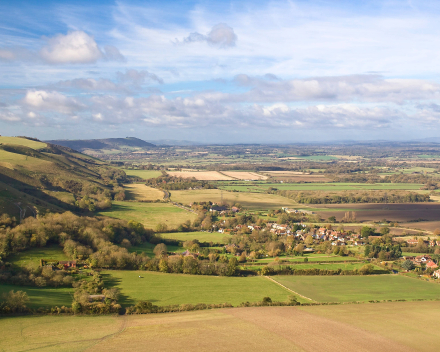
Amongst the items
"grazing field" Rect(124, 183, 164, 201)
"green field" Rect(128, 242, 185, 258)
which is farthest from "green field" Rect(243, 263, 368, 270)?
"grazing field" Rect(124, 183, 164, 201)

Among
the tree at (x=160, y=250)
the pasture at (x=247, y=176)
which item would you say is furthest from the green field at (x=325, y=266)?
the pasture at (x=247, y=176)

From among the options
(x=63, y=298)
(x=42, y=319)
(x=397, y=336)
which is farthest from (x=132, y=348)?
(x=397, y=336)

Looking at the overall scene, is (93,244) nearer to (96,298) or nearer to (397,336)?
(96,298)

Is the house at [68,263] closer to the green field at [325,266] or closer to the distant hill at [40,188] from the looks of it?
the distant hill at [40,188]

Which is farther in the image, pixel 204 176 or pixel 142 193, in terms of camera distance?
pixel 204 176

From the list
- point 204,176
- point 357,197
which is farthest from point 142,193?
point 357,197

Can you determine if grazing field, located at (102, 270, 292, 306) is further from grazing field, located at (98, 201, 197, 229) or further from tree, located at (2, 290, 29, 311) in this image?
grazing field, located at (98, 201, 197, 229)

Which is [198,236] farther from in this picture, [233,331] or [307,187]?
[307,187]
